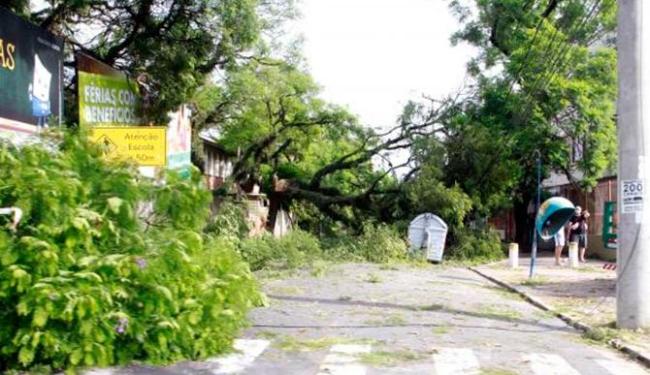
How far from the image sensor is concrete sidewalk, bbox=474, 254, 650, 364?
426 inches

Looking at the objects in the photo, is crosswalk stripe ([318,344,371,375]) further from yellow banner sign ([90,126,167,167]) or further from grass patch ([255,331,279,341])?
yellow banner sign ([90,126,167,167])

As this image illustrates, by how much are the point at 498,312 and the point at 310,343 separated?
4.54 metres

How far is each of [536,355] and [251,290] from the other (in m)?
3.59

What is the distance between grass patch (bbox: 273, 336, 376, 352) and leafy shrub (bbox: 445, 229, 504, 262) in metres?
18.4

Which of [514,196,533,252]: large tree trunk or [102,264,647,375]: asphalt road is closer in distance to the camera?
[102,264,647,375]: asphalt road

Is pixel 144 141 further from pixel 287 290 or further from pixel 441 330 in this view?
pixel 441 330

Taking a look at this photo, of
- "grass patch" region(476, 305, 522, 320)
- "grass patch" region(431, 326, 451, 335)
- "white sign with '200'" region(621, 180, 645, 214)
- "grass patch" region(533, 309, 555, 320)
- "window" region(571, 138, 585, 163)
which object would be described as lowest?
"grass patch" region(431, 326, 451, 335)

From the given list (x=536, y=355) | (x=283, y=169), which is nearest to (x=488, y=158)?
(x=283, y=169)

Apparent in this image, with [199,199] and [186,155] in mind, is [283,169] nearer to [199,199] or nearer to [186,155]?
[186,155]

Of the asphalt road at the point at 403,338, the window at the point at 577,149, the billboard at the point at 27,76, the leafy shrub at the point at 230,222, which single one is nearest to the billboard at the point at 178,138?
the leafy shrub at the point at 230,222

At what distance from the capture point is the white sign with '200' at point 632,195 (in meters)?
11.2

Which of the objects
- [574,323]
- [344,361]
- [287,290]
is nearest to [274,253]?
[287,290]

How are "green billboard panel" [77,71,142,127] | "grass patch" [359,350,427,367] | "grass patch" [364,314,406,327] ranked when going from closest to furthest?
"grass patch" [359,350,427,367]
"grass patch" [364,314,406,327]
"green billboard panel" [77,71,142,127]

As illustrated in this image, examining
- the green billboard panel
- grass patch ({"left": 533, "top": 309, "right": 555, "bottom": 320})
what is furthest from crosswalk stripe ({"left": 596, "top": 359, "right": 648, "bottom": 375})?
the green billboard panel
